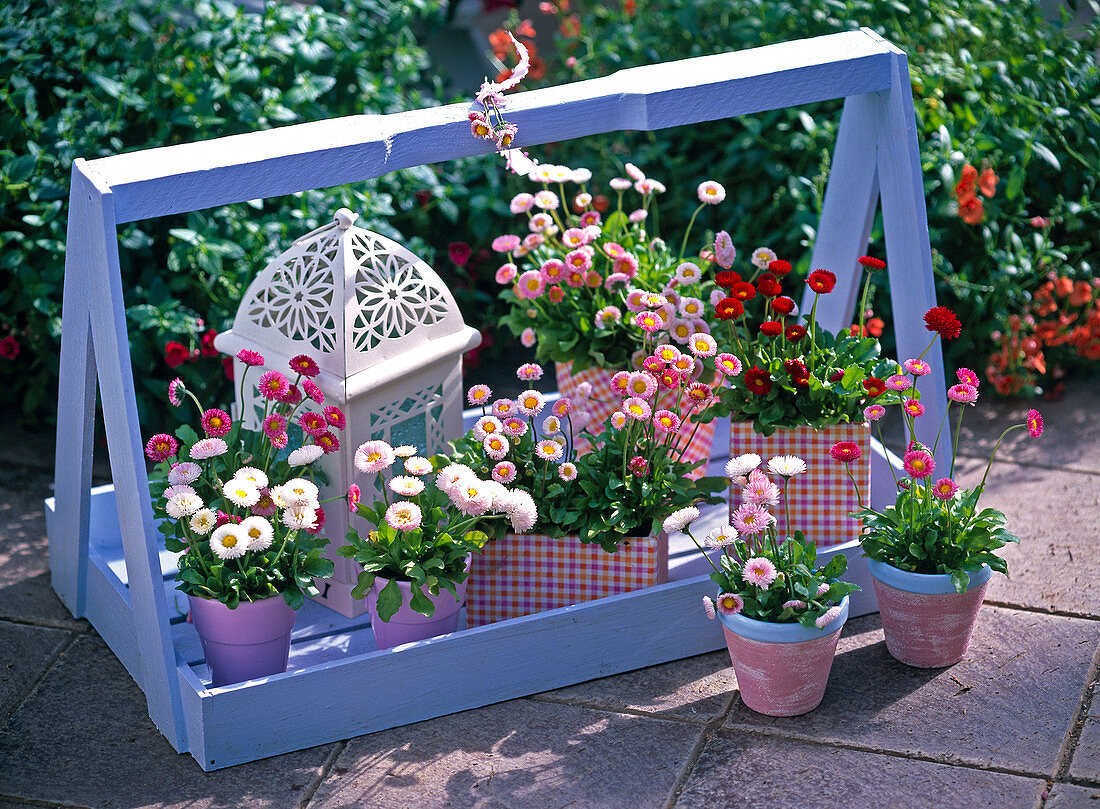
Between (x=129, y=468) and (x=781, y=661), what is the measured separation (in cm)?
131

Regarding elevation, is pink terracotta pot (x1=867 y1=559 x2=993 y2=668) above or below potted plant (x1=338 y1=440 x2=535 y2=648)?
below

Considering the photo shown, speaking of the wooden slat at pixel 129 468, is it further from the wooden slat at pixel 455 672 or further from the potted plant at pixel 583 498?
the potted plant at pixel 583 498

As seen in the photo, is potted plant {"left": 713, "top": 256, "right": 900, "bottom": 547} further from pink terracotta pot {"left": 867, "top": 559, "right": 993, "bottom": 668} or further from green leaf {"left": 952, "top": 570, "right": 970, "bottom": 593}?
green leaf {"left": 952, "top": 570, "right": 970, "bottom": 593}

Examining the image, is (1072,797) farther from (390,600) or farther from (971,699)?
(390,600)

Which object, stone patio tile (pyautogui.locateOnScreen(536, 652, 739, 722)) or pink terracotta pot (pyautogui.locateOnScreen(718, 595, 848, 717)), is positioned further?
stone patio tile (pyautogui.locateOnScreen(536, 652, 739, 722))

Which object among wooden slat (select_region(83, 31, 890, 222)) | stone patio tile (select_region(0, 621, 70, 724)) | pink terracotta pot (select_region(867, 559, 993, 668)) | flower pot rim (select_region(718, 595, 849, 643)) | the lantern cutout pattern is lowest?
stone patio tile (select_region(0, 621, 70, 724))

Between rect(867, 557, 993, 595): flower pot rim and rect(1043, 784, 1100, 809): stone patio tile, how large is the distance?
0.42 meters

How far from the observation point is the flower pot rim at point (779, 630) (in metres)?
2.39

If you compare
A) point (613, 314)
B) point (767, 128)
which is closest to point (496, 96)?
point (613, 314)

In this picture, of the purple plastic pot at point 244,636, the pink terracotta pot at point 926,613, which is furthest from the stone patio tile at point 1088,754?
the purple plastic pot at point 244,636

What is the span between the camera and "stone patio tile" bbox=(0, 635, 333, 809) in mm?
2318

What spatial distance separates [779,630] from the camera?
7.84 feet

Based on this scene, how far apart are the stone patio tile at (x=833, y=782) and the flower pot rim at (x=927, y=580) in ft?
1.16

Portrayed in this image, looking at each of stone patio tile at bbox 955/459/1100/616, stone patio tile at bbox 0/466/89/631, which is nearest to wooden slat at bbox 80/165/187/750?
stone patio tile at bbox 0/466/89/631
